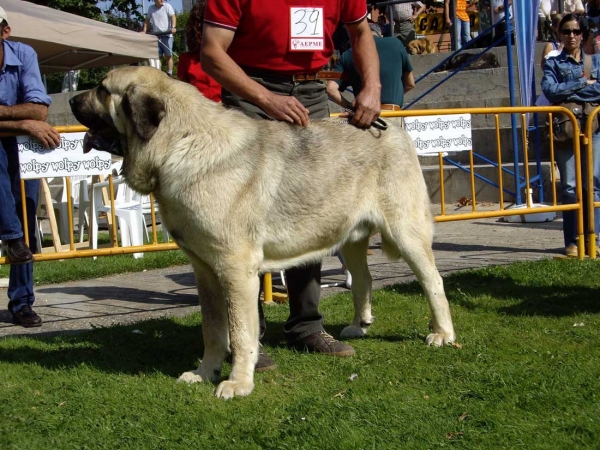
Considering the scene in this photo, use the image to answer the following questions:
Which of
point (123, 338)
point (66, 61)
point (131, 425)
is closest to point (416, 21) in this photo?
point (66, 61)

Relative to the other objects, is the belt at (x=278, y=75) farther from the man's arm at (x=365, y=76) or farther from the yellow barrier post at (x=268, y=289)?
the yellow barrier post at (x=268, y=289)

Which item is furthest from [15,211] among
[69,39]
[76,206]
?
[69,39]

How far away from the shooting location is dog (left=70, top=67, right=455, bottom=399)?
4.21 meters

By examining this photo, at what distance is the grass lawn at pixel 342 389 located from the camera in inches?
141

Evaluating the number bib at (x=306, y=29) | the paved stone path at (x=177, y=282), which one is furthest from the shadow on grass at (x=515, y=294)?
the number bib at (x=306, y=29)

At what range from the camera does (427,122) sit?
24.7ft

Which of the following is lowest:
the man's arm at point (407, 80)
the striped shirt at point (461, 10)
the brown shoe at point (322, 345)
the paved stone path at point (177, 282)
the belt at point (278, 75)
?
the paved stone path at point (177, 282)

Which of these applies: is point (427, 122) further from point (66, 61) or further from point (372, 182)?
point (66, 61)

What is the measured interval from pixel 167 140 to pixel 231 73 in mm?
558

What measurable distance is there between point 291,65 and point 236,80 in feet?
1.58

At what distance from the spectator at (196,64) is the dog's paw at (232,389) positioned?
8.59 feet

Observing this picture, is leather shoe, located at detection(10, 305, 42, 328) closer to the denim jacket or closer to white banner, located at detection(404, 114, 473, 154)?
white banner, located at detection(404, 114, 473, 154)

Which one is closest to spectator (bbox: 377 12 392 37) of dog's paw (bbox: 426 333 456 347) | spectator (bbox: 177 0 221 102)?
spectator (bbox: 177 0 221 102)

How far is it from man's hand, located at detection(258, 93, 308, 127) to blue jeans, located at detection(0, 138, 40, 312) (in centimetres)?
240
